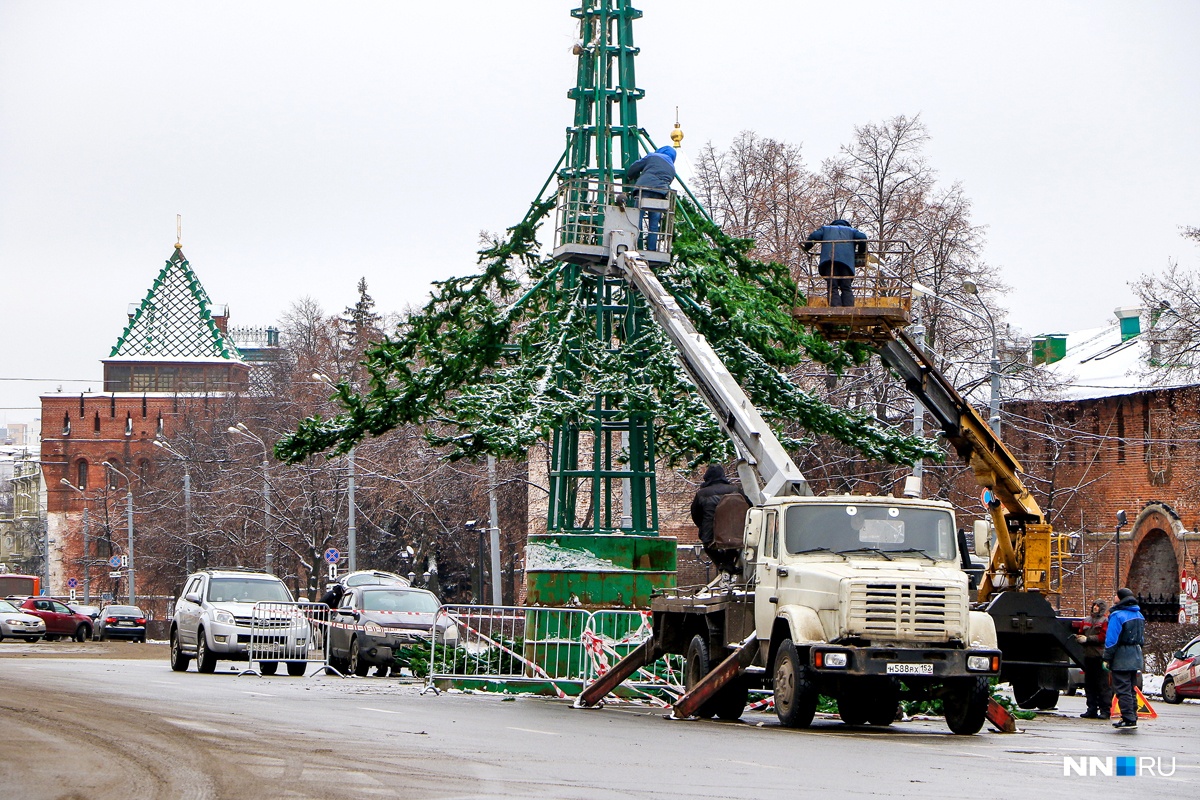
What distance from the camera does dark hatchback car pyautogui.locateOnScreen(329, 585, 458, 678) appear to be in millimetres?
29266

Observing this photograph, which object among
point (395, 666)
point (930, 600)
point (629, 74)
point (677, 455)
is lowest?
point (395, 666)

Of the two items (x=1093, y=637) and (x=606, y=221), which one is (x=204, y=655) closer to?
(x=606, y=221)

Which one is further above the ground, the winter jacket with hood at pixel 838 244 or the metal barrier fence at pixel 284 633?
the winter jacket with hood at pixel 838 244

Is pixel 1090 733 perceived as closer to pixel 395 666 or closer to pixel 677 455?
pixel 677 455

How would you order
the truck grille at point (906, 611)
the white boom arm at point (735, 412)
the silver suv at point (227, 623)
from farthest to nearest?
the silver suv at point (227, 623) → the white boom arm at point (735, 412) → the truck grille at point (906, 611)

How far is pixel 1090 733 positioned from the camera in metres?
18.6

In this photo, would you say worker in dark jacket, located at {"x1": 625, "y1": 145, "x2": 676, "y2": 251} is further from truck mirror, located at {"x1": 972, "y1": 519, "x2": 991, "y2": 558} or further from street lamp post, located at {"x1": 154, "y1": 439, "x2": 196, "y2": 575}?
street lamp post, located at {"x1": 154, "y1": 439, "x2": 196, "y2": 575}

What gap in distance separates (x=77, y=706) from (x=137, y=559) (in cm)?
6726

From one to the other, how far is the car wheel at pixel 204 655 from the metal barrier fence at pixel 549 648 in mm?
5859

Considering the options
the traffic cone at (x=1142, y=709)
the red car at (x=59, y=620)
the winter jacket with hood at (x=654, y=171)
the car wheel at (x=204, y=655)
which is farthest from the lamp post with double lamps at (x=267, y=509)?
the traffic cone at (x=1142, y=709)

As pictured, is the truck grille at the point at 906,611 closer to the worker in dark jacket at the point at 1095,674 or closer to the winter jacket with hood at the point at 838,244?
the worker in dark jacket at the point at 1095,674

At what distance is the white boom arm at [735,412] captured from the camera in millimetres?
18406

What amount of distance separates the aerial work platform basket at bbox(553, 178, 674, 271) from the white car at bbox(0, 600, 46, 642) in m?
35.1

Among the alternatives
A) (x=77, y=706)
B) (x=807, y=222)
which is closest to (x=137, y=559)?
(x=807, y=222)
